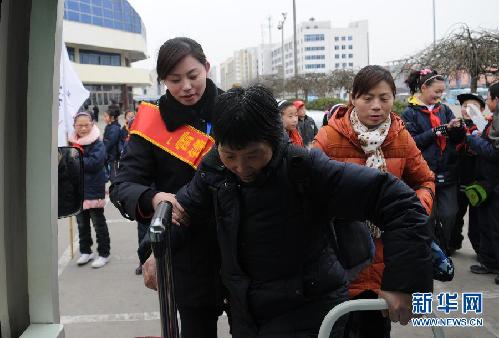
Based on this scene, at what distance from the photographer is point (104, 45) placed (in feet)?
142

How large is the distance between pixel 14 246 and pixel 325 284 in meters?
0.89

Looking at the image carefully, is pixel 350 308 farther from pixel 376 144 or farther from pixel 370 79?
pixel 370 79

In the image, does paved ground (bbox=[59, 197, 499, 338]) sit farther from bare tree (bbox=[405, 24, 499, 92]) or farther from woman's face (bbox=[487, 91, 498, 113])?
bare tree (bbox=[405, 24, 499, 92])

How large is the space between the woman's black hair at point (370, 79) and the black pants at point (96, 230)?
353 cm

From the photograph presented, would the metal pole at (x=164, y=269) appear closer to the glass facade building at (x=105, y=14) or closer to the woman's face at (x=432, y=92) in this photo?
the woman's face at (x=432, y=92)

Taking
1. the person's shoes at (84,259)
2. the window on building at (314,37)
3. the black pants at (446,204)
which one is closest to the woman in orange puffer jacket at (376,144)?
the black pants at (446,204)

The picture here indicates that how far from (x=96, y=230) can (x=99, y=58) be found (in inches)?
1713

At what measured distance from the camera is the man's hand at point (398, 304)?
1.36m

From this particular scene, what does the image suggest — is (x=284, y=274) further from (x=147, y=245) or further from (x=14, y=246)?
(x=14, y=246)

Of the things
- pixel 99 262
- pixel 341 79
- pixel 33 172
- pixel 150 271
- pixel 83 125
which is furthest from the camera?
pixel 341 79

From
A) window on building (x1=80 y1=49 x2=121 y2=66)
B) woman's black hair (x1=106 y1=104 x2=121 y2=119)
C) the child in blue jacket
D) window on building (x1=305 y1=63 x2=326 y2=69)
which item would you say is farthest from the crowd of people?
window on building (x1=305 y1=63 x2=326 y2=69)

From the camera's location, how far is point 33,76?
124 cm

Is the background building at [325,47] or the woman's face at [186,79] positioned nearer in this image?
the woman's face at [186,79]

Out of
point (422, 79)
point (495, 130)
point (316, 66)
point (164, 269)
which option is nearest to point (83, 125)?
point (422, 79)
